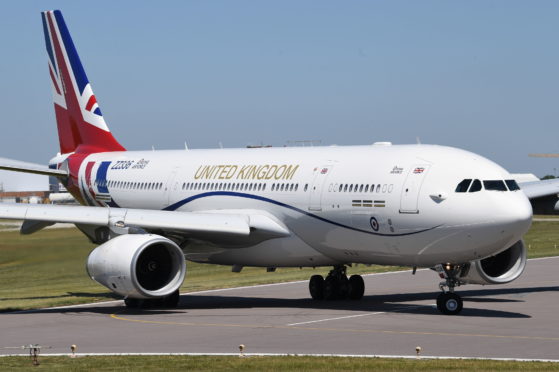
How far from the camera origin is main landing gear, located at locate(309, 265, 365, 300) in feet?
109

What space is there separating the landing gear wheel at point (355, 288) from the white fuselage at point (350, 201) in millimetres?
1999

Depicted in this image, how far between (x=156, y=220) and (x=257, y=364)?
37.3 ft

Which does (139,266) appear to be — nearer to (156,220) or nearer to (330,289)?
(156,220)

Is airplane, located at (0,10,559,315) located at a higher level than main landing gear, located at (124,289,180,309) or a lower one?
higher

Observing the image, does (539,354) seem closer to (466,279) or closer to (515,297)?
(466,279)

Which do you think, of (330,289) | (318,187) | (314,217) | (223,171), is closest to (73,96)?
(223,171)

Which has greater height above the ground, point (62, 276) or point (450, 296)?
point (62, 276)

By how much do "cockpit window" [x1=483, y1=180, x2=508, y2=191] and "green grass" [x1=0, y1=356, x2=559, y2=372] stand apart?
24.5 ft

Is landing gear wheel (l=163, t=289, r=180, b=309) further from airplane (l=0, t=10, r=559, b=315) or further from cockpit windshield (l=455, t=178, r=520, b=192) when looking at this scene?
cockpit windshield (l=455, t=178, r=520, b=192)

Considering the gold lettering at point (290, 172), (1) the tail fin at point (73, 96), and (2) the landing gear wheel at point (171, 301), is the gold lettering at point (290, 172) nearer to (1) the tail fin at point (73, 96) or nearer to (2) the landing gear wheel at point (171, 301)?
(2) the landing gear wheel at point (171, 301)

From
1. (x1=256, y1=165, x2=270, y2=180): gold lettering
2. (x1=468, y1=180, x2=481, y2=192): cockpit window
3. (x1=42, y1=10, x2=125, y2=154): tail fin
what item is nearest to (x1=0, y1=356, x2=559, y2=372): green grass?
(x1=468, y1=180, x2=481, y2=192): cockpit window

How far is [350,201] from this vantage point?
29625mm

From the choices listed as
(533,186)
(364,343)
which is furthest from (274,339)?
(533,186)

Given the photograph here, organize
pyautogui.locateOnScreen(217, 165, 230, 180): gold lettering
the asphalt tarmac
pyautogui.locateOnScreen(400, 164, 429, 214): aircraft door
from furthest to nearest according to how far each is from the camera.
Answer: pyautogui.locateOnScreen(217, 165, 230, 180): gold lettering < pyautogui.locateOnScreen(400, 164, 429, 214): aircraft door < the asphalt tarmac
